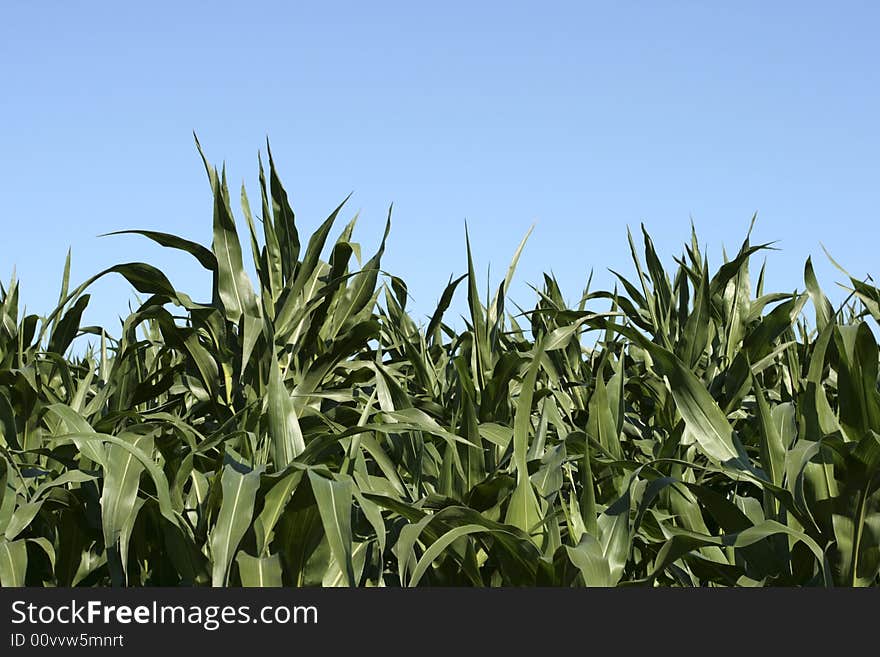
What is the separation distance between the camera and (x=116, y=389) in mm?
2139

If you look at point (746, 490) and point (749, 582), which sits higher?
point (746, 490)

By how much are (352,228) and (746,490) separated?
3.66 feet

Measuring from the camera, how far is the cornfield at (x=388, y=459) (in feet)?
4.19

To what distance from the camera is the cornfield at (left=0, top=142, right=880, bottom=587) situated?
1.28 metres

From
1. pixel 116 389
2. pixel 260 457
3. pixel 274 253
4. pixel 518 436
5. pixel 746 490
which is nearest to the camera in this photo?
pixel 518 436

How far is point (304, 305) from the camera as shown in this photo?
1.92 meters

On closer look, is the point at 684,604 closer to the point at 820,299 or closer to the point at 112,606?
the point at 112,606

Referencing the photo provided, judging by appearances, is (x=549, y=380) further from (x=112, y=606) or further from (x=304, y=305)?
(x=112, y=606)

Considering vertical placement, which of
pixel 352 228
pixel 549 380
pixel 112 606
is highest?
pixel 352 228

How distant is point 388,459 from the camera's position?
1579 millimetres

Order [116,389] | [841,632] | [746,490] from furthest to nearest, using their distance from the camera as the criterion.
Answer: [116,389], [746,490], [841,632]

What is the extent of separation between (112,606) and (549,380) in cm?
128

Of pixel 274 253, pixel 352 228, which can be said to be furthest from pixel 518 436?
pixel 352 228

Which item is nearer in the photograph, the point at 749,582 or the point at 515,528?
the point at 515,528
